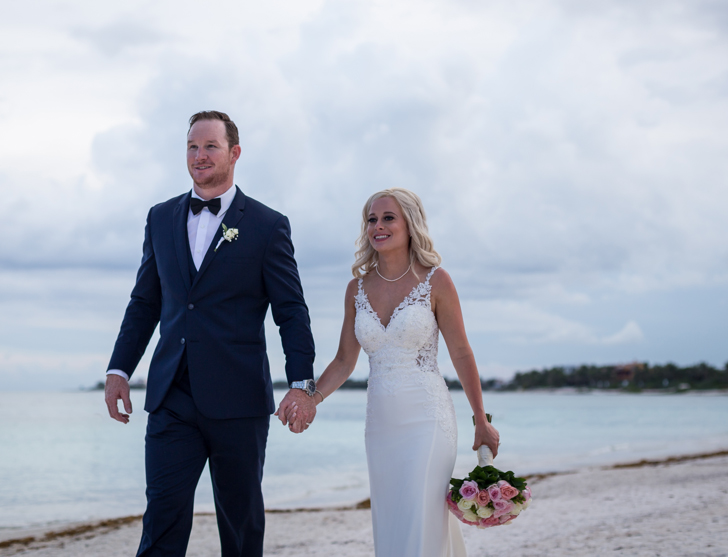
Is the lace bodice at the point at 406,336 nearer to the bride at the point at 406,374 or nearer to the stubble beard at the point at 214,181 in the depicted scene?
the bride at the point at 406,374

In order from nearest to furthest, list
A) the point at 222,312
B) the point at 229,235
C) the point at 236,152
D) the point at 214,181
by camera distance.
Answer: the point at 222,312 < the point at 229,235 < the point at 214,181 < the point at 236,152

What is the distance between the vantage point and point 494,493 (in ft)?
11.6

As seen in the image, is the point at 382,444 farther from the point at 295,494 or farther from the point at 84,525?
the point at 295,494

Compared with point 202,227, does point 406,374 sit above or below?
below

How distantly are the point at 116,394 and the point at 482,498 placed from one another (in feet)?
6.32

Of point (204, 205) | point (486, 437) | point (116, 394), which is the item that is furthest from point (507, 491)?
point (204, 205)

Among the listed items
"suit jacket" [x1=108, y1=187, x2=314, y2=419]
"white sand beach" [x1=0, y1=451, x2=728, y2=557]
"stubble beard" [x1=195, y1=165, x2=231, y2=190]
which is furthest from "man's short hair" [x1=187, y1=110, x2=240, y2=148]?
"white sand beach" [x1=0, y1=451, x2=728, y2=557]

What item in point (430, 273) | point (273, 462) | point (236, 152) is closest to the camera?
point (236, 152)

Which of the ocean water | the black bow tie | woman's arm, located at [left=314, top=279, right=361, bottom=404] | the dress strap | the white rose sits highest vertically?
the black bow tie

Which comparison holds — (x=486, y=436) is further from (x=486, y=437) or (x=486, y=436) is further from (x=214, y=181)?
(x=214, y=181)

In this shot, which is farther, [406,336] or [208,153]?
[406,336]

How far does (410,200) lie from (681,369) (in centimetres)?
9933

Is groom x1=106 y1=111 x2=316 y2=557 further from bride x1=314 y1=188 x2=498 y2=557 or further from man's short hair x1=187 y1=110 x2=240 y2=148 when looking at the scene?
bride x1=314 y1=188 x2=498 y2=557

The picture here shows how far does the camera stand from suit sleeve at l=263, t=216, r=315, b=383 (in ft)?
12.0
